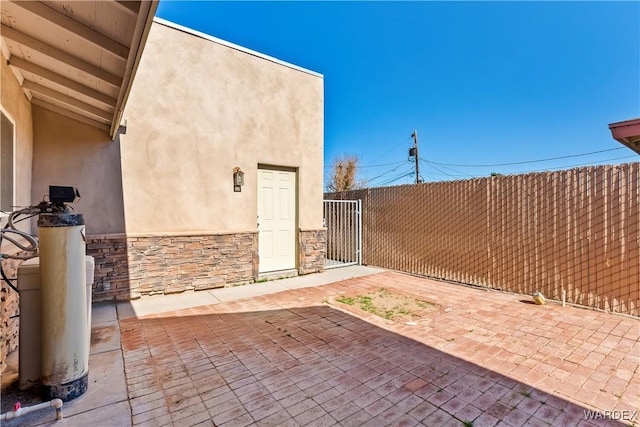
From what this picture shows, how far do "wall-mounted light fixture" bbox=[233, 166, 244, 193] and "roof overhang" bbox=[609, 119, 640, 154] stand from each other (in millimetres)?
6239

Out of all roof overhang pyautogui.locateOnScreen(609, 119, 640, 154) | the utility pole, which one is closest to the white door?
roof overhang pyautogui.locateOnScreen(609, 119, 640, 154)

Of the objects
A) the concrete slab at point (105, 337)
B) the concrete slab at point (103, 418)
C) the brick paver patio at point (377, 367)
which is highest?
the concrete slab at point (103, 418)

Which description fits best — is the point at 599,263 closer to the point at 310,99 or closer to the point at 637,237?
the point at 637,237

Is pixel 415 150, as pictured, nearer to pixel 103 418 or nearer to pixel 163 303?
pixel 163 303

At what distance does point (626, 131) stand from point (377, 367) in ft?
15.3

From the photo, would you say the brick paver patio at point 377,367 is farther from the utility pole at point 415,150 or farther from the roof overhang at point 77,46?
the utility pole at point 415,150

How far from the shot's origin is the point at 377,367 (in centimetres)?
302

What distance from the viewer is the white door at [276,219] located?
6.85 metres

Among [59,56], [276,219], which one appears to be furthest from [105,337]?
[276,219]

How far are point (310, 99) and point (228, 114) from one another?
88.0 inches

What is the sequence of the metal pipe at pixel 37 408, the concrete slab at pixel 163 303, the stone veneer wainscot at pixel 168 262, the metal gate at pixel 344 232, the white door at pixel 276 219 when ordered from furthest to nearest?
the metal gate at pixel 344 232 < the white door at pixel 276 219 < the stone veneer wainscot at pixel 168 262 < the concrete slab at pixel 163 303 < the metal pipe at pixel 37 408

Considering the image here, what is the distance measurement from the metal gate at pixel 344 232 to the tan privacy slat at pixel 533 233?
48.7 inches

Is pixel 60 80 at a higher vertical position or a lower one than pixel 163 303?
higher

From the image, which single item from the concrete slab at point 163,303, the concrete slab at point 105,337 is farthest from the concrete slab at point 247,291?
the concrete slab at point 105,337
